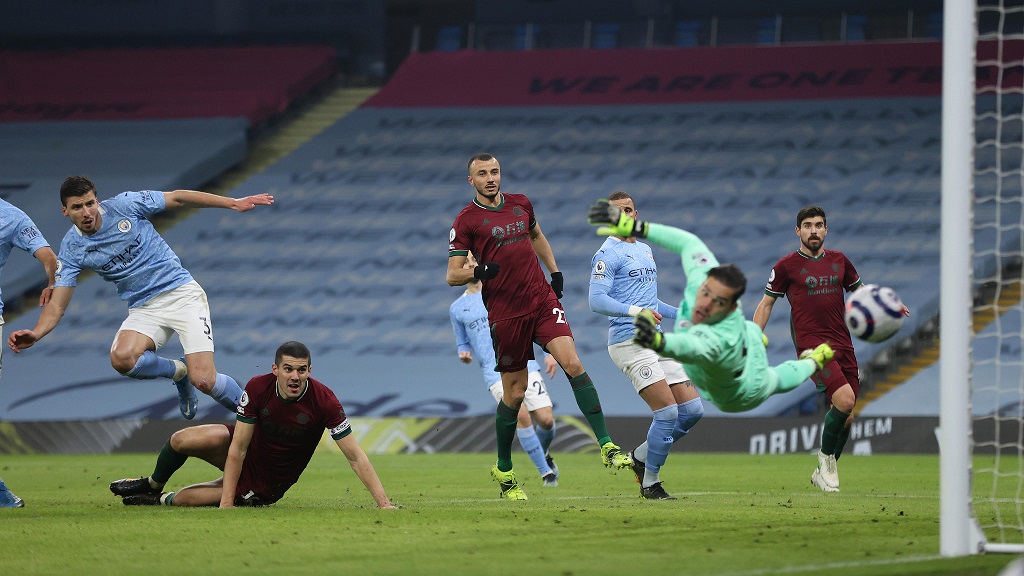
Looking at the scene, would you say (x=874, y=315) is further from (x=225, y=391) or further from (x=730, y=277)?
(x=225, y=391)

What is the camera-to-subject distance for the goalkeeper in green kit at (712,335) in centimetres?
681

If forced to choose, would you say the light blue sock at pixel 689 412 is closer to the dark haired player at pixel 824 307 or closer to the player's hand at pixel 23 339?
the dark haired player at pixel 824 307

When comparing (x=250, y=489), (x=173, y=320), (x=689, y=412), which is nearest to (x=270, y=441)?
(x=250, y=489)

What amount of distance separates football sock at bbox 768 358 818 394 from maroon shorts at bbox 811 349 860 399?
10.1ft

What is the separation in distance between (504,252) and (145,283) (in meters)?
2.92

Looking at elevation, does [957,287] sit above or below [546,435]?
above

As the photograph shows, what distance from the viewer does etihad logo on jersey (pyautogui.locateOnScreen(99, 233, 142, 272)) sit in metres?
9.88

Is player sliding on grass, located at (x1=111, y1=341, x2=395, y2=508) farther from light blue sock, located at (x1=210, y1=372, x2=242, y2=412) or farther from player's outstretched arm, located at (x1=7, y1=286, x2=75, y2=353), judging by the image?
player's outstretched arm, located at (x1=7, y1=286, x2=75, y2=353)

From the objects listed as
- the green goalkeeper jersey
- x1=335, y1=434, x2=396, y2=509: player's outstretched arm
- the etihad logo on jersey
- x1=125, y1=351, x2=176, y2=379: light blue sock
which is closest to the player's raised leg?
x1=335, y1=434, x2=396, y2=509: player's outstretched arm

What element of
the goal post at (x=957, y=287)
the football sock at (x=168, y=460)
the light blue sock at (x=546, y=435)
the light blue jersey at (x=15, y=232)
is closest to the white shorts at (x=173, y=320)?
the light blue jersey at (x=15, y=232)

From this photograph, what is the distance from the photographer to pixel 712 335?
277 inches

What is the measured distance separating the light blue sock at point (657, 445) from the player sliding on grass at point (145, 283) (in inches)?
128

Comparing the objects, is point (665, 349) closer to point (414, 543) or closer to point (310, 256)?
point (414, 543)

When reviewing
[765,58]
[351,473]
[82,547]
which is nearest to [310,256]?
[765,58]
